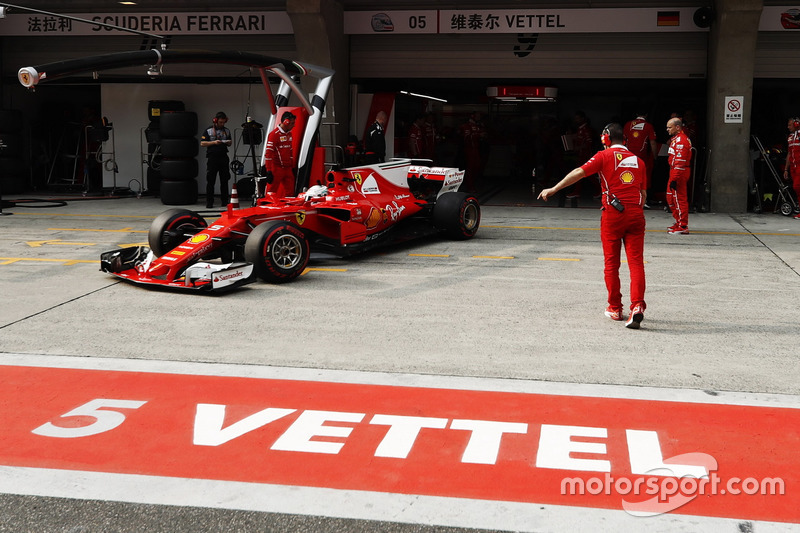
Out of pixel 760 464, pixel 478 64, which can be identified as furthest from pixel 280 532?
pixel 478 64

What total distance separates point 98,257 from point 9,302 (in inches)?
104

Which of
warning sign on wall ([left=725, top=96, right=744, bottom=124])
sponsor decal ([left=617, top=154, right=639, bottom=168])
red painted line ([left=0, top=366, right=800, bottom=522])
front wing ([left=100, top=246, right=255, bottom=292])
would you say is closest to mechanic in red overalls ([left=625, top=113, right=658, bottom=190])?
warning sign on wall ([left=725, top=96, right=744, bottom=124])

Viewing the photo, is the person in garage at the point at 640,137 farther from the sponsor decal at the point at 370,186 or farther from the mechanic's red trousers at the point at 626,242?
the mechanic's red trousers at the point at 626,242

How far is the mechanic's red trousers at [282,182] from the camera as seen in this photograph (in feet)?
35.4

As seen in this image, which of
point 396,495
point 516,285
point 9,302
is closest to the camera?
point 396,495

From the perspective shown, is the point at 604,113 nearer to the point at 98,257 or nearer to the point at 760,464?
the point at 98,257

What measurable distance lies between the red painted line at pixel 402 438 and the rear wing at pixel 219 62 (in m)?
2.55

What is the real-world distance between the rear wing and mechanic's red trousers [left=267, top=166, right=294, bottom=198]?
1.77 ft

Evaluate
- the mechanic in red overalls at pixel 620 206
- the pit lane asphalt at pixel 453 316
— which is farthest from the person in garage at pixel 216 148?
the mechanic in red overalls at pixel 620 206

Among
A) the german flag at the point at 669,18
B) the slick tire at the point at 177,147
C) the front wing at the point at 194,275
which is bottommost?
the front wing at the point at 194,275

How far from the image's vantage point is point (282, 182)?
1109 centimetres

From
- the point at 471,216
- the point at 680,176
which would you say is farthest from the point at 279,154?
the point at 680,176

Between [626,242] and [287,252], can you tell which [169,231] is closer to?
[287,252]

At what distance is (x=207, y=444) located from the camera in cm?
417
